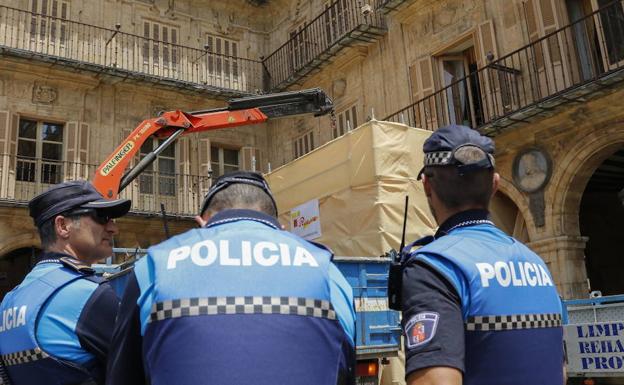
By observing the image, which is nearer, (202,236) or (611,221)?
(202,236)

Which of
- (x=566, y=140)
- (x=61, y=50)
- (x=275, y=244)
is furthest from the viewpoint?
(x=61, y=50)

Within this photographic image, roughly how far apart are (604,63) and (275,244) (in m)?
9.47

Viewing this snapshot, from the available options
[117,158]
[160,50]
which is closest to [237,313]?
[117,158]

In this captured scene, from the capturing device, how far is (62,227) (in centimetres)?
256

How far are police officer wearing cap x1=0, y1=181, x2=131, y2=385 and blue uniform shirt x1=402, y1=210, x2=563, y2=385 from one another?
1.16 meters

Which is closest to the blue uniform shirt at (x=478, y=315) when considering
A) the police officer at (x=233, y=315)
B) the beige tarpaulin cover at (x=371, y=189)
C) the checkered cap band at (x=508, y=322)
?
the checkered cap band at (x=508, y=322)

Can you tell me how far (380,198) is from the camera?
285 inches

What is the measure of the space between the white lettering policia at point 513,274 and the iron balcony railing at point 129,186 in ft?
43.6

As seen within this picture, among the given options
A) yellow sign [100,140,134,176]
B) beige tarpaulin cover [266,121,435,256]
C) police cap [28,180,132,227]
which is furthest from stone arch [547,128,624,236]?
police cap [28,180,132,227]

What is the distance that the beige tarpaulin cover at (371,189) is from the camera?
7.26 metres

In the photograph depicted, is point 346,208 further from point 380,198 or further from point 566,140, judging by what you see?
point 566,140

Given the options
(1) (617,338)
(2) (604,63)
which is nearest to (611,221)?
(2) (604,63)

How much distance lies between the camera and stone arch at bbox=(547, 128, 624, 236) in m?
9.85

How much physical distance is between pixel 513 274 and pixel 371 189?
5.47 metres
